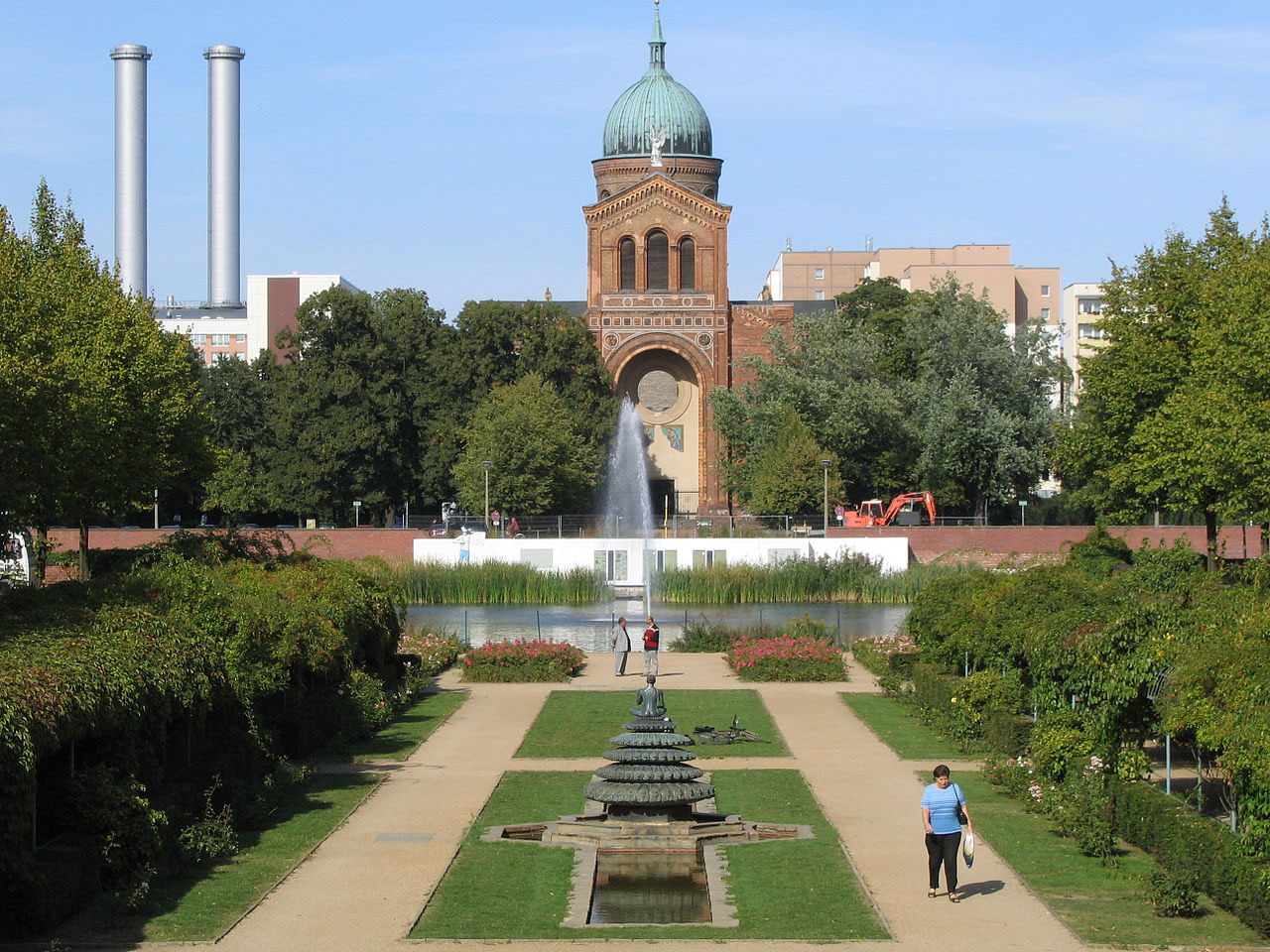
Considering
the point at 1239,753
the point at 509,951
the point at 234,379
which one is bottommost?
the point at 509,951

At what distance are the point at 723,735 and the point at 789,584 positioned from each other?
1279 inches

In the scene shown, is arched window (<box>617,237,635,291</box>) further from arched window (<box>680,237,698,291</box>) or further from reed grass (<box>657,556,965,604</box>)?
reed grass (<box>657,556,965,604</box>)

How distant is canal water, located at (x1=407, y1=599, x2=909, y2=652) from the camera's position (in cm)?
4869

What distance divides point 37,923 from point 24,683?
2.24 m

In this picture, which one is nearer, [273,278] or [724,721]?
[724,721]

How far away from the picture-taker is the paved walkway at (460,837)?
1576 cm

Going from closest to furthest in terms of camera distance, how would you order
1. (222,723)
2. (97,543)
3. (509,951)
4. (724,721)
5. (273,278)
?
(509,951)
(222,723)
(724,721)
(97,543)
(273,278)

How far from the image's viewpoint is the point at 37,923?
15.5m

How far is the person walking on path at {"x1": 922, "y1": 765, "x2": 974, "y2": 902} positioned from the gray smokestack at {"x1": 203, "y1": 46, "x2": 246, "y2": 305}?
5282 inches

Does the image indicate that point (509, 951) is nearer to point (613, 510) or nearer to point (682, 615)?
point (682, 615)

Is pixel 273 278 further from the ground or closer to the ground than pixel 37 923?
further from the ground

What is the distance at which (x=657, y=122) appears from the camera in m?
92.4

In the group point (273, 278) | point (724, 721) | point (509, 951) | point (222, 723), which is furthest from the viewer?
point (273, 278)

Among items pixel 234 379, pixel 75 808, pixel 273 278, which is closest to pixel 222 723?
pixel 75 808
